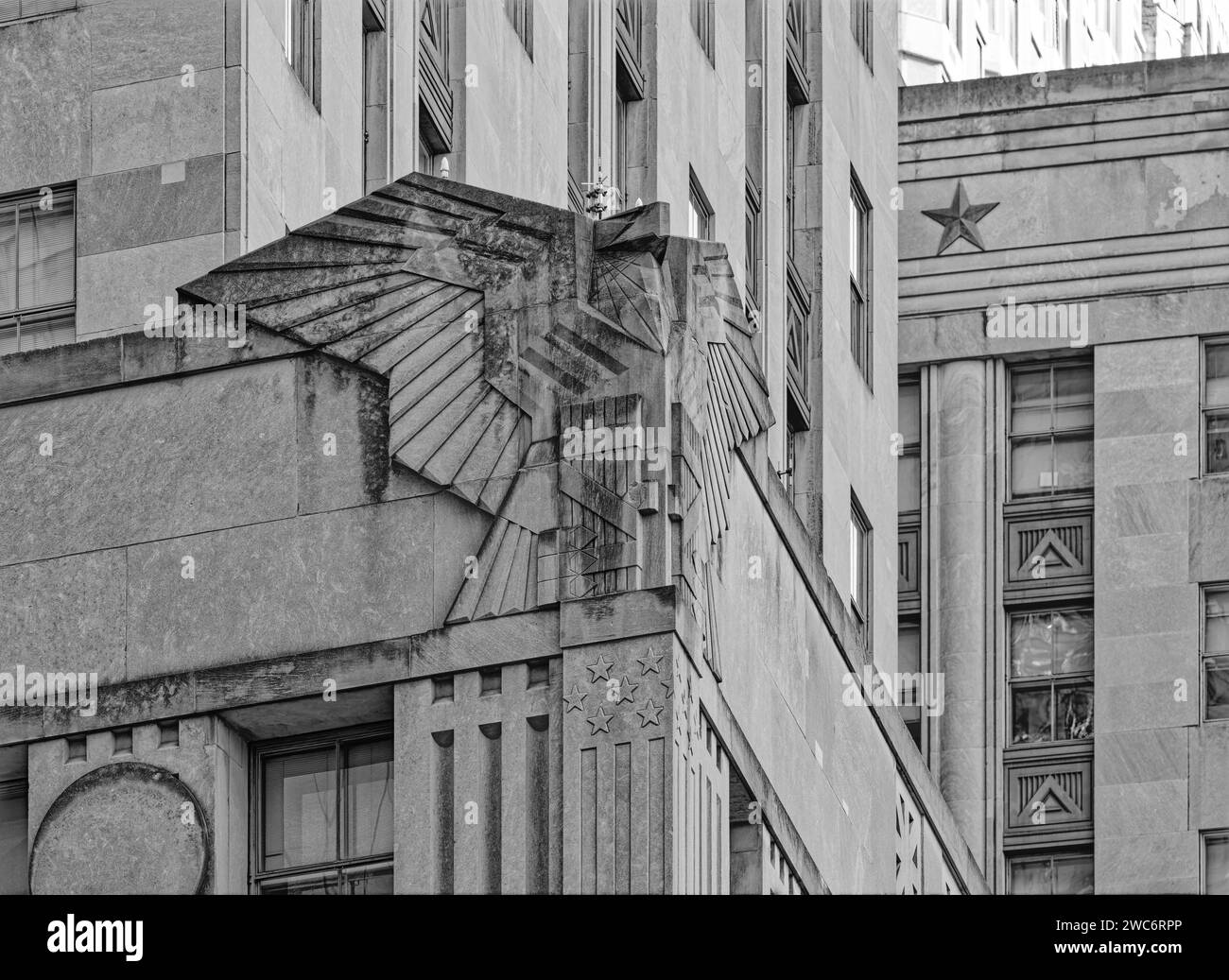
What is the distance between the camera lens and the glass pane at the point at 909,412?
63938 mm

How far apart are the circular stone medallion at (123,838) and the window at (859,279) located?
27064mm

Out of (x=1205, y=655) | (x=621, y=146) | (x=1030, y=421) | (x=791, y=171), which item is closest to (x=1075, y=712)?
(x=1205, y=655)

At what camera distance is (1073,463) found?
62750 mm

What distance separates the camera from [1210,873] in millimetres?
59625

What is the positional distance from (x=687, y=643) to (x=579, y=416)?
189 centimetres

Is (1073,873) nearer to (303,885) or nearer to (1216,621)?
(1216,621)

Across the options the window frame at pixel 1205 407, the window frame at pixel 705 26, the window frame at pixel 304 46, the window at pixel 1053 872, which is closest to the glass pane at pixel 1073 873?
the window at pixel 1053 872

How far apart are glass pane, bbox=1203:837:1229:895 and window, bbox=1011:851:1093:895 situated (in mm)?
1966

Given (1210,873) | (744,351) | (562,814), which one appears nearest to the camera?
(562,814)

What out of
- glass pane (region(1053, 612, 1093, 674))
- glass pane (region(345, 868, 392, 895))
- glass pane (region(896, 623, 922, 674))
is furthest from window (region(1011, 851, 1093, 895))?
glass pane (region(345, 868, 392, 895))
